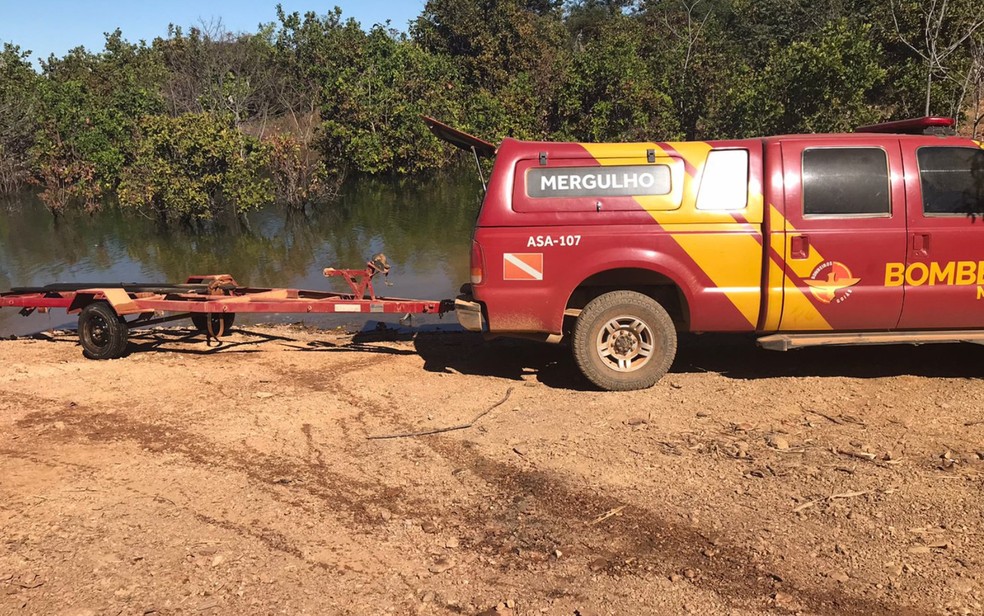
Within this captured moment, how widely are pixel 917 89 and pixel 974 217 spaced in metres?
13.7

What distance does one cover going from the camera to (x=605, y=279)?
6.36 metres

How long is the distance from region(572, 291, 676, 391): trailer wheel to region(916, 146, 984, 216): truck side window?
7.72 feet

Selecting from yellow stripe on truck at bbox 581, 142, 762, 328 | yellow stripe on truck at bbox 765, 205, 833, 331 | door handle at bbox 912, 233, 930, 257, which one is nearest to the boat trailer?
yellow stripe on truck at bbox 581, 142, 762, 328

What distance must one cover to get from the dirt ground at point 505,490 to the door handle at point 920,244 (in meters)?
1.15

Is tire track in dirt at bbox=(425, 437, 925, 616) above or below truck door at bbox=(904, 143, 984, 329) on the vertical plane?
below

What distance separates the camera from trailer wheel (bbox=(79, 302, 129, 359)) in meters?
7.80

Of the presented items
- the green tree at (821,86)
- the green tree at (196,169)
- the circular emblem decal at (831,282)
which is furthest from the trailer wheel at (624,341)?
the green tree at (196,169)

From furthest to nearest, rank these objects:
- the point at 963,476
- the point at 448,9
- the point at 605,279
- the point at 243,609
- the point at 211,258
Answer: the point at 448,9 < the point at 211,258 < the point at 605,279 < the point at 963,476 < the point at 243,609

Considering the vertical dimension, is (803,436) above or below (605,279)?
below

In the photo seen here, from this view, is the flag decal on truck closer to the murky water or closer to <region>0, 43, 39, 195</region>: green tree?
the murky water

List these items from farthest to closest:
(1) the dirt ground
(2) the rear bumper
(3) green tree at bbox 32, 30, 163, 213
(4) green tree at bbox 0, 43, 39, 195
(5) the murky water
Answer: (4) green tree at bbox 0, 43, 39, 195 → (3) green tree at bbox 32, 30, 163, 213 → (5) the murky water → (2) the rear bumper → (1) the dirt ground

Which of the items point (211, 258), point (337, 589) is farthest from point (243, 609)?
point (211, 258)

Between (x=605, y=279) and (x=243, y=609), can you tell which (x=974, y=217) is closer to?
(x=605, y=279)

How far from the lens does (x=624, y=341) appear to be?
20.4 ft
